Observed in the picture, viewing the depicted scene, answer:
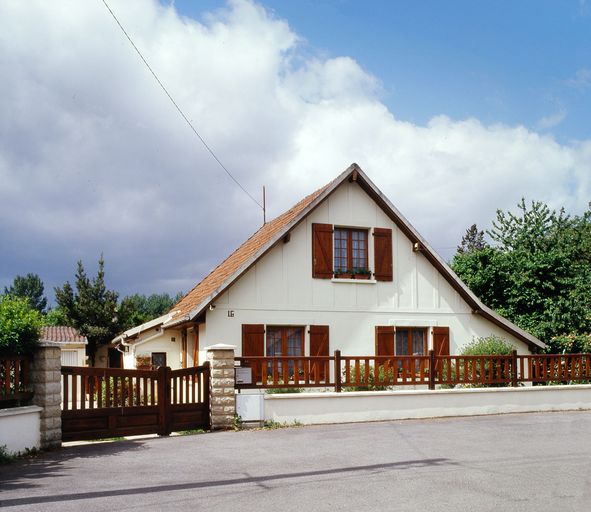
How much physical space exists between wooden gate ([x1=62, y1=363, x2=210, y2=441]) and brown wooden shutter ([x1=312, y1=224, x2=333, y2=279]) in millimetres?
6566

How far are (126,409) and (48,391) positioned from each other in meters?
1.77

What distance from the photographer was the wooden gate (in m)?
12.7

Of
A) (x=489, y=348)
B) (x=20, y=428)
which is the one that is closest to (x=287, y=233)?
(x=489, y=348)

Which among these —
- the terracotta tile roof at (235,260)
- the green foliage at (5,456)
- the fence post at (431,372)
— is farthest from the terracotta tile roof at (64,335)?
the green foliage at (5,456)

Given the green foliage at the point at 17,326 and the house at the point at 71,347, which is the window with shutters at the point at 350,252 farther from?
the house at the point at 71,347

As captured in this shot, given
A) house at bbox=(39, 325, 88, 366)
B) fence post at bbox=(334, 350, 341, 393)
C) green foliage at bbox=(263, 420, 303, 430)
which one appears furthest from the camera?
house at bbox=(39, 325, 88, 366)

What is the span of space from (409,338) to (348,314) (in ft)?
7.15

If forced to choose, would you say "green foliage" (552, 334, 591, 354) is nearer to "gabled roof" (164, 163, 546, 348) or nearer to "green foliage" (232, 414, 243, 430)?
"gabled roof" (164, 163, 546, 348)

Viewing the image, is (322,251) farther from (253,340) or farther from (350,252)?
(253,340)

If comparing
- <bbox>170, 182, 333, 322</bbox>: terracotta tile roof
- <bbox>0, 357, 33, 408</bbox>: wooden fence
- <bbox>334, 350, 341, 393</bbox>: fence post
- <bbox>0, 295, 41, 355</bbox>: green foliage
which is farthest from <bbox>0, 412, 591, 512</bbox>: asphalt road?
<bbox>170, 182, 333, 322</bbox>: terracotta tile roof

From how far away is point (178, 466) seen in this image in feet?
33.2

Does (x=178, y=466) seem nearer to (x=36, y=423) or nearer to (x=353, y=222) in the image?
(x=36, y=423)

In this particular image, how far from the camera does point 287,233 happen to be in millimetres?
19875

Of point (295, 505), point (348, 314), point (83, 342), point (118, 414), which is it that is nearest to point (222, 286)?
point (348, 314)
